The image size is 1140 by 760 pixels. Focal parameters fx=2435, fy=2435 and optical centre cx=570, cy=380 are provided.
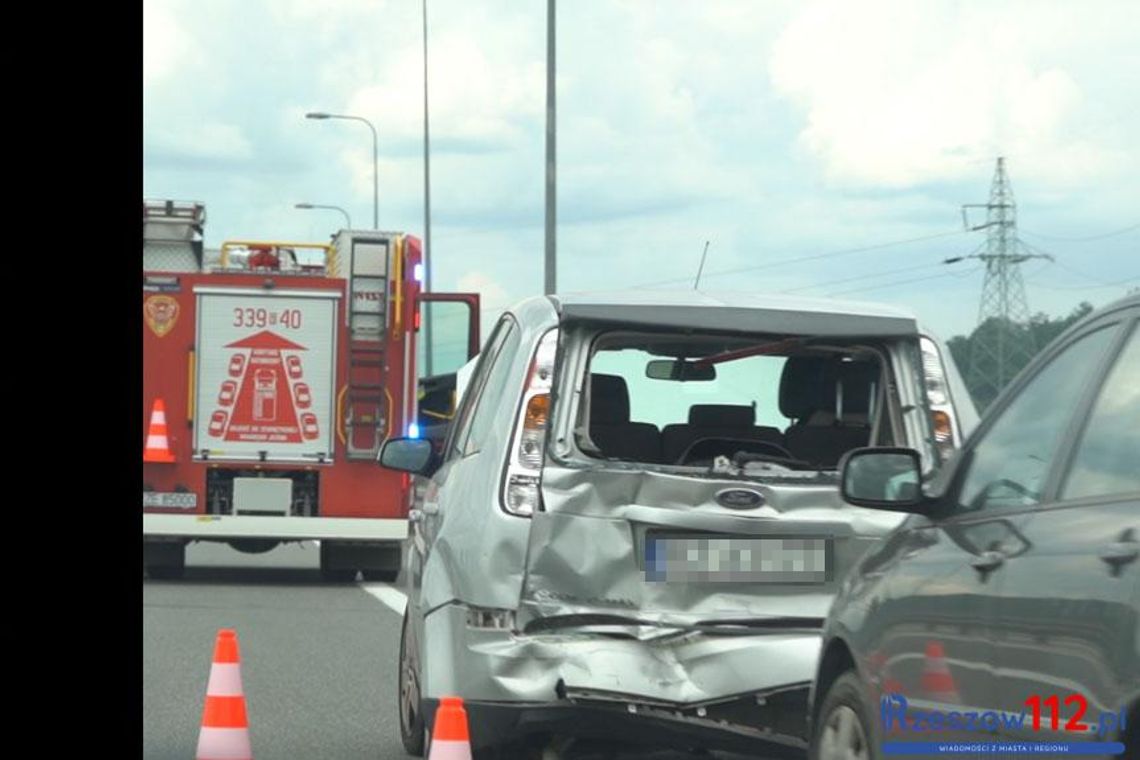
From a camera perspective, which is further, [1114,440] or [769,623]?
[769,623]

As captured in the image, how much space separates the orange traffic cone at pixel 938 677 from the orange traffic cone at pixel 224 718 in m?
3.48

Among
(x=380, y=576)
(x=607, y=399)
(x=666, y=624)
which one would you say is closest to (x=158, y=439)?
(x=380, y=576)

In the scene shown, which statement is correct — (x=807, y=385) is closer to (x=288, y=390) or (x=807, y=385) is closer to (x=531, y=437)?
(x=531, y=437)

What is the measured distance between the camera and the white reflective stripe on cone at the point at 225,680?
27.1 feet

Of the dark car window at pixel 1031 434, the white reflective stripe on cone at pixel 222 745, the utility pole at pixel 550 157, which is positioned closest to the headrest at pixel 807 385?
the white reflective stripe on cone at pixel 222 745

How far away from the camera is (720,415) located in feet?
31.6

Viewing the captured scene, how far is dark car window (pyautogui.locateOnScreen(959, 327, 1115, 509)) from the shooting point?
5035mm

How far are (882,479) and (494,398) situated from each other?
2.82 metres

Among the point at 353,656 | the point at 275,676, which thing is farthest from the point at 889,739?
the point at 353,656

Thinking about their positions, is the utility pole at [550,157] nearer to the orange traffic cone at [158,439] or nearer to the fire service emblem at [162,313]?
the fire service emblem at [162,313]

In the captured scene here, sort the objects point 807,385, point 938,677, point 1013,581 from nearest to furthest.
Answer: point 1013,581 < point 938,677 < point 807,385

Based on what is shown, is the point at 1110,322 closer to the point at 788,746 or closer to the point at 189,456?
the point at 788,746

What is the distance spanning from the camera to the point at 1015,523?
501 centimetres
